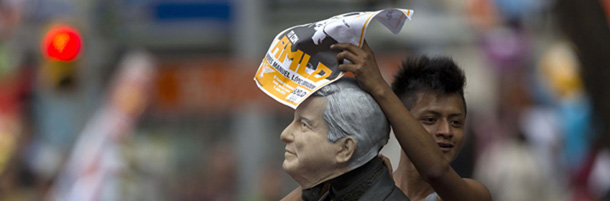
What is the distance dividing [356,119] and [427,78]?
19.6 inches

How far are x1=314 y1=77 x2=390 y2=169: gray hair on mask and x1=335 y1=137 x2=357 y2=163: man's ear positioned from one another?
1 centimetres

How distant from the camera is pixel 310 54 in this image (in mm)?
3430

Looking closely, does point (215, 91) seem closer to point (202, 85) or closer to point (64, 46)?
point (202, 85)

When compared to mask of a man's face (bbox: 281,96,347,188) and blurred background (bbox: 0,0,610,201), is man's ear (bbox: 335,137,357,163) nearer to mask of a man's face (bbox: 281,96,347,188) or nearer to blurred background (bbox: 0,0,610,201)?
mask of a man's face (bbox: 281,96,347,188)

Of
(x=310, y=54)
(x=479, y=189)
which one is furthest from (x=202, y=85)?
(x=310, y=54)

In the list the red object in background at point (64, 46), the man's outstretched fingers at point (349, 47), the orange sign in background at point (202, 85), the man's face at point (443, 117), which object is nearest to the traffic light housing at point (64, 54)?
the red object in background at point (64, 46)

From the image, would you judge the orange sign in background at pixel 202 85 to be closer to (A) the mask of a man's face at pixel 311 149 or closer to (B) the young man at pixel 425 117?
(B) the young man at pixel 425 117

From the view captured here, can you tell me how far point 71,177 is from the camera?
9.36 meters

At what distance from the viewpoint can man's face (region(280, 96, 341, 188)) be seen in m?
3.38

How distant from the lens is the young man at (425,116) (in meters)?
3.27

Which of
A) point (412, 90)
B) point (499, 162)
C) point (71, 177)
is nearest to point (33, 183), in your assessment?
point (71, 177)

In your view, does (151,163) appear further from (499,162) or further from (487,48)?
(487,48)

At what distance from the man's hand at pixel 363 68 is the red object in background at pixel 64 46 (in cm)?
1006

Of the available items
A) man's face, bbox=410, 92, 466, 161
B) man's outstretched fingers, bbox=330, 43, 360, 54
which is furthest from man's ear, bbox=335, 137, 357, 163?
man's face, bbox=410, 92, 466, 161
